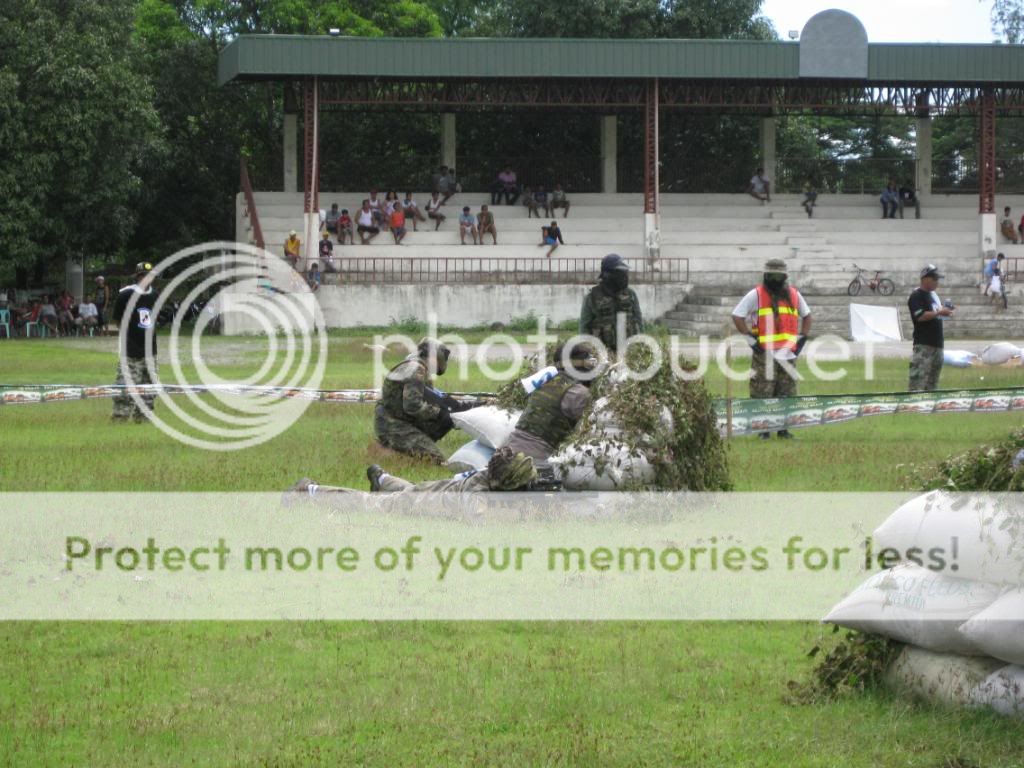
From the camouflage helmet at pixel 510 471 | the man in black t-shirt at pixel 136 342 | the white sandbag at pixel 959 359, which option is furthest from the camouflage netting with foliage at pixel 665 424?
the white sandbag at pixel 959 359

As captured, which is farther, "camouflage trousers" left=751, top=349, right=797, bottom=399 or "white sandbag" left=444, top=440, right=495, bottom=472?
"camouflage trousers" left=751, top=349, right=797, bottom=399

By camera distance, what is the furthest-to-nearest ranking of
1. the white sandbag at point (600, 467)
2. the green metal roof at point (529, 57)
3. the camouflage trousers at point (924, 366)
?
1. the green metal roof at point (529, 57)
2. the camouflage trousers at point (924, 366)
3. the white sandbag at point (600, 467)

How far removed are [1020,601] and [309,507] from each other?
226 inches

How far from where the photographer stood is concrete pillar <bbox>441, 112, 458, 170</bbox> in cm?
4522

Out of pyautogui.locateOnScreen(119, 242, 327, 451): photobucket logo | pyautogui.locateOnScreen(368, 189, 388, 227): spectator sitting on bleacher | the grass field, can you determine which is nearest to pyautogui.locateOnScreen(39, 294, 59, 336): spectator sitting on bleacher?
pyautogui.locateOnScreen(119, 242, 327, 451): photobucket logo

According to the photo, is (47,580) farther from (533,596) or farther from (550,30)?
(550,30)

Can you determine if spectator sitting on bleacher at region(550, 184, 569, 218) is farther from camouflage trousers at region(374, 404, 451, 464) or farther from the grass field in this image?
the grass field

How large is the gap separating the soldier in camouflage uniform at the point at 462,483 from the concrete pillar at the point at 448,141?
3513 centimetres

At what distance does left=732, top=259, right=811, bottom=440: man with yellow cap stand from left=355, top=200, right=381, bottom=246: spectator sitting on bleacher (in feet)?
87.4

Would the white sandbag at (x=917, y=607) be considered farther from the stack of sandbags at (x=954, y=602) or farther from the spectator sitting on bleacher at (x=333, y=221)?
the spectator sitting on bleacher at (x=333, y=221)

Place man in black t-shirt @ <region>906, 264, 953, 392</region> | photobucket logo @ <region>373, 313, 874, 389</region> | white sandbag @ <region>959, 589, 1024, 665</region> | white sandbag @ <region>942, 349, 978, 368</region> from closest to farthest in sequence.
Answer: white sandbag @ <region>959, 589, 1024, 665</region> < photobucket logo @ <region>373, 313, 874, 389</region> < man in black t-shirt @ <region>906, 264, 953, 392</region> < white sandbag @ <region>942, 349, 978, 368</region>

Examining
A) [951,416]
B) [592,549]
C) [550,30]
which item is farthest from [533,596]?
[550,30]

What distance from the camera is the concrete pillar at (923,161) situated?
46531 mm

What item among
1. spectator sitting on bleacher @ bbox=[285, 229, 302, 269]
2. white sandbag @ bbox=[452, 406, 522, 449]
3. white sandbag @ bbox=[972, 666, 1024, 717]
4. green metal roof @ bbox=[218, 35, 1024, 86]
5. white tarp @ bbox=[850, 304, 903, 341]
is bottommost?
white sandbag @ bbox=[972, 666, 1024, 717]
